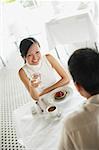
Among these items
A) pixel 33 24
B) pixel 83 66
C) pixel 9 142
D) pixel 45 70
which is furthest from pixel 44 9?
pixel 83 66

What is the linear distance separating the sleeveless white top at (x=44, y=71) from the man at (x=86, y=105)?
920 mm

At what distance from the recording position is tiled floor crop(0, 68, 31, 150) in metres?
1.77

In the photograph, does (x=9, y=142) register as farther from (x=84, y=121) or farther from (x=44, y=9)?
(x=44, y=9)

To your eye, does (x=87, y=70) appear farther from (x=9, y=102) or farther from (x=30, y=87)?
(x=9, y=102)

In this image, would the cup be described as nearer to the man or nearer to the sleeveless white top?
the man

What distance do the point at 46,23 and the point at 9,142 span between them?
4.82ft

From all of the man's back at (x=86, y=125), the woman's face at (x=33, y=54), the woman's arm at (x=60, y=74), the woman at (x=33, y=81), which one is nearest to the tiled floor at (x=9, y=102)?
the woman at (x=33, y=81)

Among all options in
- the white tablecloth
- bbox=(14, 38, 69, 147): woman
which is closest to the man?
the white tablecloth

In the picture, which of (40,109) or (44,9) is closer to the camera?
(40,109)

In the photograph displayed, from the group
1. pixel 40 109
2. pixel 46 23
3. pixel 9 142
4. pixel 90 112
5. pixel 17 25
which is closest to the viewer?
pixel 90 112

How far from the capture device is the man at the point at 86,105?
84 cm

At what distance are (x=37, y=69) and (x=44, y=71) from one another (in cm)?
7

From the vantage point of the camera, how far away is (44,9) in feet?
11.0

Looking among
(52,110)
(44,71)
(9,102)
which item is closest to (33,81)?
(44,71)
